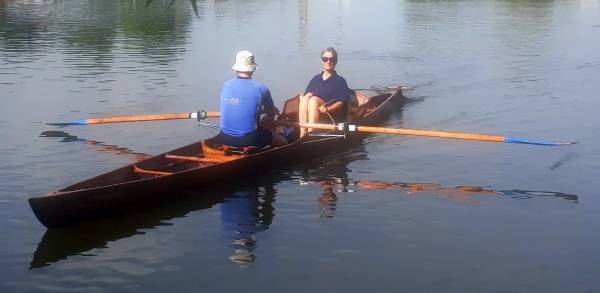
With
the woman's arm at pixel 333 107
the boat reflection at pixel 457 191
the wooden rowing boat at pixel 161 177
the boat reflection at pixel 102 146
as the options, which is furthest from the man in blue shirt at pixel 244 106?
the boat reflection at pixel 102 146

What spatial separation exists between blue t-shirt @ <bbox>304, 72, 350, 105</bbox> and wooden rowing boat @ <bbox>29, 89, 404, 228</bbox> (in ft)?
2.67

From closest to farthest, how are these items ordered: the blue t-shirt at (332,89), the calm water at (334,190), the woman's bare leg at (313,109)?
the calm water at (334,190)
the woman's bare leg at (313,109)
the blue t-shirt at (332,89)

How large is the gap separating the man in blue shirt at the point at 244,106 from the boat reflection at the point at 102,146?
2.63m

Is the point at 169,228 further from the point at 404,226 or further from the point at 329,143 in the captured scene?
the point at 329,143

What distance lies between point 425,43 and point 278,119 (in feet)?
84.9

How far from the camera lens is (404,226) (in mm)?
11461

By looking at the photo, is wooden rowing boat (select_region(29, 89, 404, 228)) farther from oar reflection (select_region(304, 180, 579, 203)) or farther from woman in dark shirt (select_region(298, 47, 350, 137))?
oar reflection (select_region(304, 180, 579, 203))

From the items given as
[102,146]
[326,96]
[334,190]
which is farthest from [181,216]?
[102,146]

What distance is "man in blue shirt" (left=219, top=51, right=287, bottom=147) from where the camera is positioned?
13188 millimetres

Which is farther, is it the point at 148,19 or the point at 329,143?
the point at 148,19

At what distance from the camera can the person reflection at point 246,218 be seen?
10.4 m

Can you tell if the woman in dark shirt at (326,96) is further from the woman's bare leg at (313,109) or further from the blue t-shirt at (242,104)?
the blue t-shirt at (242,104)

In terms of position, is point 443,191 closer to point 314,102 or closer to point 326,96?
point 314,102

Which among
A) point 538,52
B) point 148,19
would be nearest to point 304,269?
point 538,52
